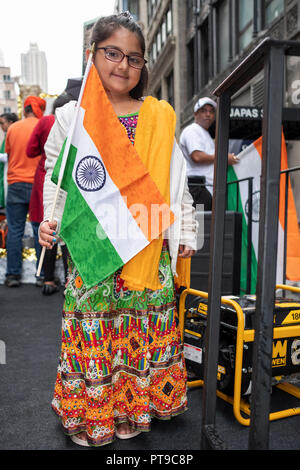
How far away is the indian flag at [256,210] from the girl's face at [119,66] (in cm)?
220

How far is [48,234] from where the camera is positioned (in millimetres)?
1582

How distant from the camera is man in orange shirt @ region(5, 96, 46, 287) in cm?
466

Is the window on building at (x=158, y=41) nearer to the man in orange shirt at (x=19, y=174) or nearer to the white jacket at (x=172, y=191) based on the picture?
the man in orange shirt at (x=19, y=174)

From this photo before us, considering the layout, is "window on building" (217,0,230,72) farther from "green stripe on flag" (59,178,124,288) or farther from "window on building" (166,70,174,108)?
"green stripe on flag" (59,178,124,288)

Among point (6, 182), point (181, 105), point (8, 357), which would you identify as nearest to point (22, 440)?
point (8, 357)

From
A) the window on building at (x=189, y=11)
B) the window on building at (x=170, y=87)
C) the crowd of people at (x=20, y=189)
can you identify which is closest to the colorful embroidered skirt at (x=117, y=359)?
the crowd of people at (x=20, y=189)

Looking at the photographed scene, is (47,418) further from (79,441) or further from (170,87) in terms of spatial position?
(170,87)

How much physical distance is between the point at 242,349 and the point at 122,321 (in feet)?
1.74

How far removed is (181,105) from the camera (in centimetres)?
1675

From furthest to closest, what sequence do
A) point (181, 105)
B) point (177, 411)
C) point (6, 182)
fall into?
1. point (181, 105)
2. point (6, 182)
3. point (177, 411)

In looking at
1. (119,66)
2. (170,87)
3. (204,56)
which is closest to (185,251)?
(119,66)

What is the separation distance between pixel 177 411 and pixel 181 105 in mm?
16133

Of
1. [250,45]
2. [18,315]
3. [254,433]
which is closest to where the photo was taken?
[254,433]
